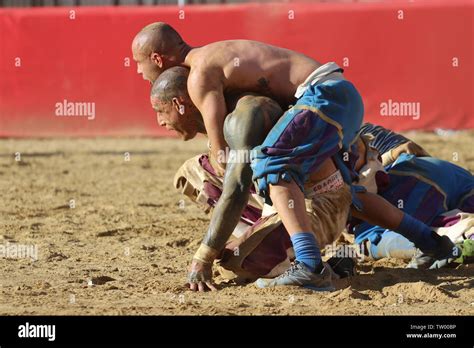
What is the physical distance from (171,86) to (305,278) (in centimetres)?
122

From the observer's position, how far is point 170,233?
674cm

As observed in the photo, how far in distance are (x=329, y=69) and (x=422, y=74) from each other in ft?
21.9

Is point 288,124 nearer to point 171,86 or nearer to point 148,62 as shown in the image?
point 171,86

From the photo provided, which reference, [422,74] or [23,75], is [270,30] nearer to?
[422,74]

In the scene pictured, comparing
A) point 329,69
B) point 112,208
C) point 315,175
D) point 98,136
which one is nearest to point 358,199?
point 315,175

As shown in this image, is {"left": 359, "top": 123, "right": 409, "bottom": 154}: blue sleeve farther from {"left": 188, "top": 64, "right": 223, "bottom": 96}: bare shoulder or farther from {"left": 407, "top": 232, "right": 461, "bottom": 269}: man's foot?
{"left": 188, "top": 64, "right": 223, "bottom": 96}: bare shoulder

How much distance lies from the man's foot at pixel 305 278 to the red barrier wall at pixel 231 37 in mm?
7100

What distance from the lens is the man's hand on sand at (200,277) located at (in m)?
4.93

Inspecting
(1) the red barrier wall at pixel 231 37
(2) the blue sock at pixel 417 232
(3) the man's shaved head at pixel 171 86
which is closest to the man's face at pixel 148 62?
(3) the man's shaved head at pixel 171 86

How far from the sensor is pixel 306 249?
4.73 meters

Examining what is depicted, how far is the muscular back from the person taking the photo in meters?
5.00

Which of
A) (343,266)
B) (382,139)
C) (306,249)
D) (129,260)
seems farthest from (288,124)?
(382,139)

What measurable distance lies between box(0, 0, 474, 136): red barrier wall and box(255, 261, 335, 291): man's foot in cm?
710

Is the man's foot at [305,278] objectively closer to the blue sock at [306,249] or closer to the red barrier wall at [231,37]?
the blue sock at [306,249]
